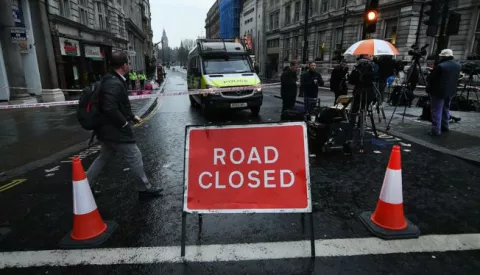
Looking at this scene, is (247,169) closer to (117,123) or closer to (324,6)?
(117,123)

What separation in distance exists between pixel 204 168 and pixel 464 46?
24670 millimetres

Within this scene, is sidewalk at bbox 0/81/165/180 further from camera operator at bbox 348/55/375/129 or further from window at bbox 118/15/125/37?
window at bbox 118/15/125/37

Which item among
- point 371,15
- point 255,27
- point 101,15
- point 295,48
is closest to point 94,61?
point 101,15

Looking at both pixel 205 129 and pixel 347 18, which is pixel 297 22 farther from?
pixel 205 129

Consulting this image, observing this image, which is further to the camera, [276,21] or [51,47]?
[276,21]

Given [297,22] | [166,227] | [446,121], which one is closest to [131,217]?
[166,227]

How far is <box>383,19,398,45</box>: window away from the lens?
995 inches

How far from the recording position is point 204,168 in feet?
9.27

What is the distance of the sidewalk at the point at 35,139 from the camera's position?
564cm

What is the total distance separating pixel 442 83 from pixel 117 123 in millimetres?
7005

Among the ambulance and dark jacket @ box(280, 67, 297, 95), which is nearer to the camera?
dark jacket @ box(280, 67, 297, 95)

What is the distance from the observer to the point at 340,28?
103ft

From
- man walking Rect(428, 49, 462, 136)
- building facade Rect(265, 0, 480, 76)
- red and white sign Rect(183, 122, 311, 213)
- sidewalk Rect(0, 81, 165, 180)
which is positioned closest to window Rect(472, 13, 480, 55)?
building facade Rect(265, 0, 480, 76)

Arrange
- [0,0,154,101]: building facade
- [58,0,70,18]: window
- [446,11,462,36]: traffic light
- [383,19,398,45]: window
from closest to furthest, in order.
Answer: [446,11,462,36]: traffic light < [0,0,154,101]: building facade < [58,0,70,18]: window < [383,19,398,45]: window
